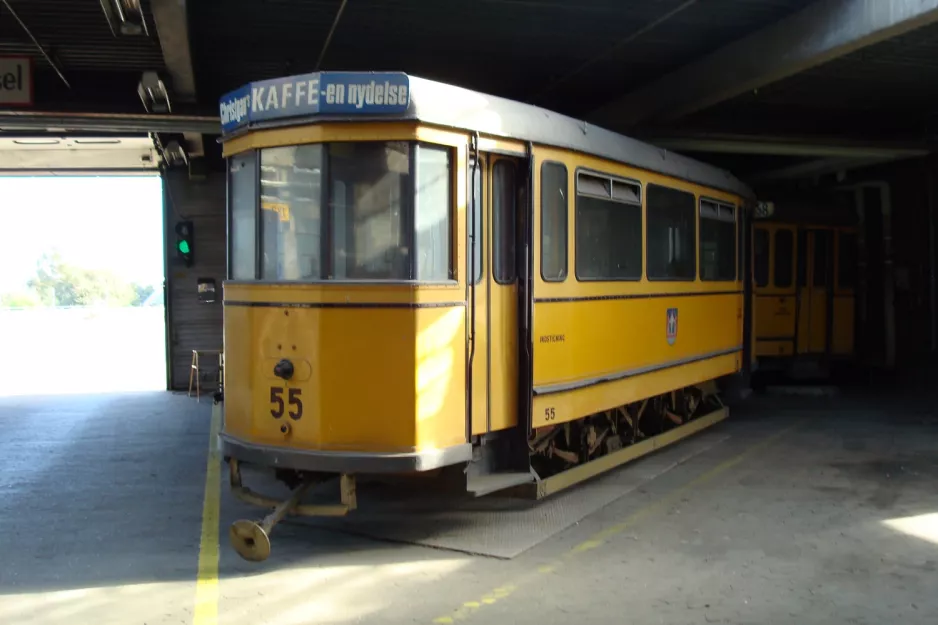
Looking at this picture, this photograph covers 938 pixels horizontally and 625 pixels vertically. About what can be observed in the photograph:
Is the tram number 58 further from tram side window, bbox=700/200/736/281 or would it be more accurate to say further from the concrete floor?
tram side window, bbox=700/200/736/281

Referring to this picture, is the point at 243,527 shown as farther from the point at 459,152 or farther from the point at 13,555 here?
the point at 459,152

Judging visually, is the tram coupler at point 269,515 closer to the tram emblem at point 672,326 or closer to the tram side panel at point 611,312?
the tram side panel at point 611,312

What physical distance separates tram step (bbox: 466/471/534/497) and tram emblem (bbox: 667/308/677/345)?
122 inches

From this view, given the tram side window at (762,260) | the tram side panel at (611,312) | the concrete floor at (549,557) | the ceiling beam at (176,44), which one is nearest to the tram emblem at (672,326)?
the tram side panel at (611,312)

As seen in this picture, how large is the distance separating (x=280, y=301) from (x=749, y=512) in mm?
4060

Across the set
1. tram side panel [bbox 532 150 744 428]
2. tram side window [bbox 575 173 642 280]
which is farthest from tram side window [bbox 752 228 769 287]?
tram side window [bbox 575 173 642 280]

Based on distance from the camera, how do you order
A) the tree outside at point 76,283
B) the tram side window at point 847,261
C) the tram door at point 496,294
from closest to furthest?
1. the tram door at point 496,294
2. the tram side window at point 847,261
3. the tree outside at point 76,283

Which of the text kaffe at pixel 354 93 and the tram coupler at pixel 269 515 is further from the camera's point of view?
the text kaffe at pixel 354 93

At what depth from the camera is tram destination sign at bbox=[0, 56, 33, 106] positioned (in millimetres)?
9867

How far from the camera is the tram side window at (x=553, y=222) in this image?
652cm

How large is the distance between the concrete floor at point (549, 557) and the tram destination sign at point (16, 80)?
13.7 feet

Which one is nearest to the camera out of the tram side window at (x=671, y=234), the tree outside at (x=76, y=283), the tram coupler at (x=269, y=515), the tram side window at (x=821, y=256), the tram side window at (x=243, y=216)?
the tram coupler at (x=269, y=515)

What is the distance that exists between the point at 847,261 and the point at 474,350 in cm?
1156

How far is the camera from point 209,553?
5.78 metres
